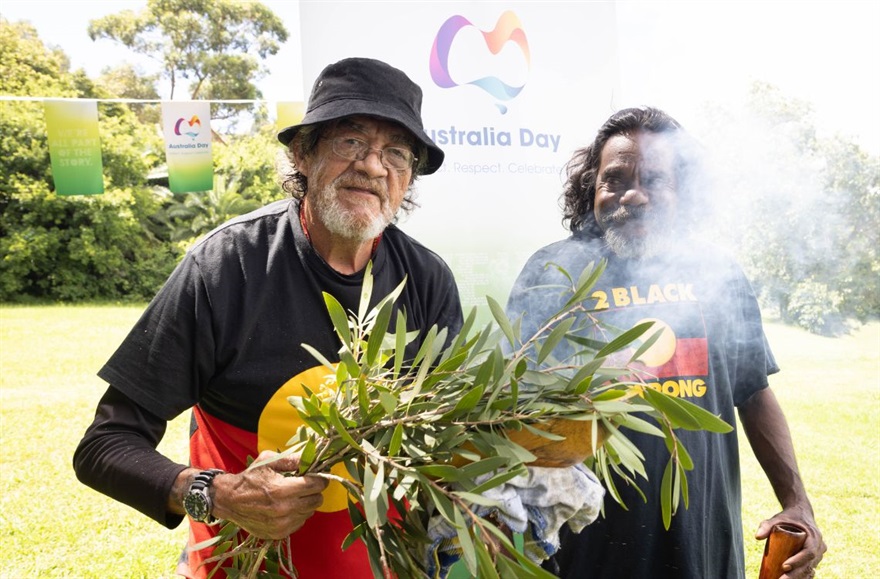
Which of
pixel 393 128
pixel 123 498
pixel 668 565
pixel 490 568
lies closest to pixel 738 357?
pixel 668 565

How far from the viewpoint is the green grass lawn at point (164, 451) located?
4.50 m

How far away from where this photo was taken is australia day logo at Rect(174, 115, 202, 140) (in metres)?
6.10

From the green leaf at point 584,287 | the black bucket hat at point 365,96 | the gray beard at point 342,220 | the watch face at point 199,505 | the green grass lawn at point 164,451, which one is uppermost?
the black bucket hat at point 365,96

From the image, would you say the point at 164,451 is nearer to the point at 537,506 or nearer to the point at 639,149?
the point at 639,149

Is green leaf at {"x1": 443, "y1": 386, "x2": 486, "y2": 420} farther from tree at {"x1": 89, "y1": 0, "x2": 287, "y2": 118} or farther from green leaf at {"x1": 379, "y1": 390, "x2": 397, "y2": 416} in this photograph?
tree at {"x1": 89, "y1": 0, "x2": 287, "y2": 118}

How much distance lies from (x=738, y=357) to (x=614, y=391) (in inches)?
43.1

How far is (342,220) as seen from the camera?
1794 millimetres

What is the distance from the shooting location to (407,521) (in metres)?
1.29

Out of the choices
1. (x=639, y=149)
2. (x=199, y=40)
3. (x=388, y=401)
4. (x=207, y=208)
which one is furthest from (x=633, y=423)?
(x=199, y=40)

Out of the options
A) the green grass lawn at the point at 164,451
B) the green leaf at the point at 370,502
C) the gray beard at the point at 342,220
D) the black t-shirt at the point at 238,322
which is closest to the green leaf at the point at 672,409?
the green leaf at the point at 370,502

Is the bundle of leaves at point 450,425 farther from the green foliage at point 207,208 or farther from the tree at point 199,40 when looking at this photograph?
the tree at point 199,40

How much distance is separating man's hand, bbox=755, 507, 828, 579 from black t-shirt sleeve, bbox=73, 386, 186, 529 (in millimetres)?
1430

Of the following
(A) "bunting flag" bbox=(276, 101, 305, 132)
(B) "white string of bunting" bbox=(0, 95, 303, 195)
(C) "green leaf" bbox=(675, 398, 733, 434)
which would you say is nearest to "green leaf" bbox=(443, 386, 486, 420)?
(C) "green leaf" bbox=(675, 398, 733, 434)

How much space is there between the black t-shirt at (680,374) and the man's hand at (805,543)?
0.14 meters
